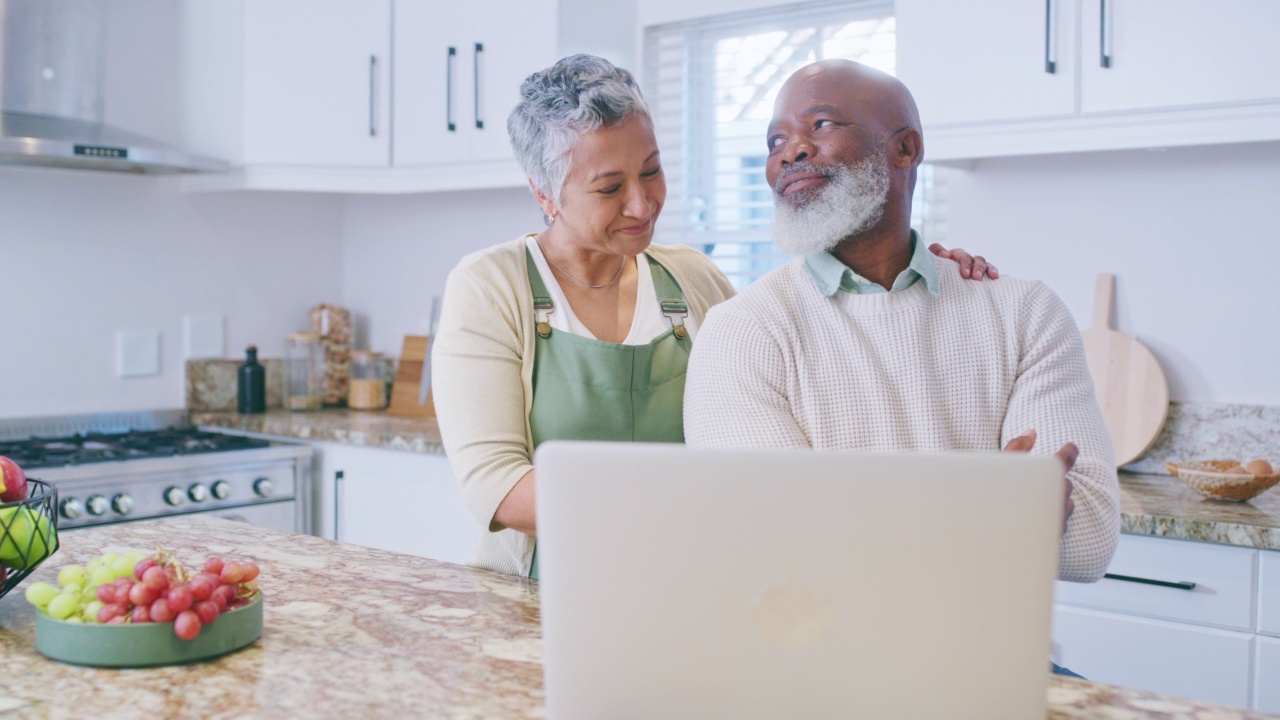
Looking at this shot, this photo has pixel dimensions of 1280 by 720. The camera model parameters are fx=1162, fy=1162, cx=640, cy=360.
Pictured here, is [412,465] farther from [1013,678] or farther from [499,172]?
[1013,678]

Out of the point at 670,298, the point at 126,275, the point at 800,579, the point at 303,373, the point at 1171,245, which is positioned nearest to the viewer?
the point at 800,579

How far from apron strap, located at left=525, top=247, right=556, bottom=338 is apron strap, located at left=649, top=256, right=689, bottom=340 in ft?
0.61

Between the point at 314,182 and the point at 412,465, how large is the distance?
0.94 m

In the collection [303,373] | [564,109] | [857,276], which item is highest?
[564,109]

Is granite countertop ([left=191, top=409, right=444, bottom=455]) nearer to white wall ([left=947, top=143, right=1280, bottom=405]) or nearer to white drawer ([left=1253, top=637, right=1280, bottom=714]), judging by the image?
white wall ([left=947, top=143, right=1280, bottom=405])

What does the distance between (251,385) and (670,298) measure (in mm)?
2201

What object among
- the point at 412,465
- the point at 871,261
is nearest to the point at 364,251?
the point at 412,465

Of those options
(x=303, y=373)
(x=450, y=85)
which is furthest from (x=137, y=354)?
(x=450, y=85)

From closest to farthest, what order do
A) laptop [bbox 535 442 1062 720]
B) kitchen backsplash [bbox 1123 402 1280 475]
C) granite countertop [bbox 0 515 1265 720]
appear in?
1. laptop [bbox 535 442 1062 720]
2. granite countertop [bbox 0 515 1265 720]
3. kitchen backsplash [bbox 1123 402 1280 475]

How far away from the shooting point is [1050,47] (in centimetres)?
235

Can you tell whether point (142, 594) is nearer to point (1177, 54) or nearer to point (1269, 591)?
point (1269, 591)

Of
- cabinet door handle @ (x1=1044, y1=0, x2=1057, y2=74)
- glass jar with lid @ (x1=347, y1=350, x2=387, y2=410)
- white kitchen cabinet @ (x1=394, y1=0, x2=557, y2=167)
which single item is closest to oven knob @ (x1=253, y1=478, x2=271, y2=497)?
glass jar with lid @ (x1=347, y1=350, x2=387, y2=410)

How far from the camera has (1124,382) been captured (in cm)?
256

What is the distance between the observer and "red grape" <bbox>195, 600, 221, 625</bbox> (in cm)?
111
